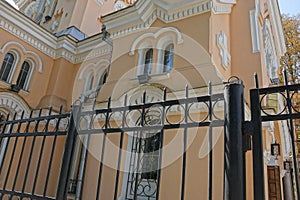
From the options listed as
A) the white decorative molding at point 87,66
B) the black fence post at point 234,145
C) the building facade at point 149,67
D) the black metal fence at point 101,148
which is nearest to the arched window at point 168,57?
the building facade at point 149,67

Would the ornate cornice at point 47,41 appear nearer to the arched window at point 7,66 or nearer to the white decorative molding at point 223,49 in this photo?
the arched window at point 7,66

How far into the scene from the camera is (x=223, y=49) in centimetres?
655

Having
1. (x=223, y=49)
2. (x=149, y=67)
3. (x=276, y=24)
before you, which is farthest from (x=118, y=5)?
(x=223, y=49)

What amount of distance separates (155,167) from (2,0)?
7.90 metres

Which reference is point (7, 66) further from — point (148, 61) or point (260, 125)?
point (260, 125)

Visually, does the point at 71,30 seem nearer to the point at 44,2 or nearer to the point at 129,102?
the point at 44,2

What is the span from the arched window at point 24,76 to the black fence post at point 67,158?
792cm

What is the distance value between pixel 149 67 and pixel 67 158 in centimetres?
486

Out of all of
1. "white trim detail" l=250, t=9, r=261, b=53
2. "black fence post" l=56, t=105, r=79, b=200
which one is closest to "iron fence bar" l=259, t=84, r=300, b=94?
"black fence post" l=56, t=105, r=79, b=200

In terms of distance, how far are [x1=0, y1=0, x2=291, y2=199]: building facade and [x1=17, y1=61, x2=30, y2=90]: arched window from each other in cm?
4

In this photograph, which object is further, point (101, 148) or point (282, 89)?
point (101, 148)

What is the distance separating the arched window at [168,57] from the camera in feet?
21.9

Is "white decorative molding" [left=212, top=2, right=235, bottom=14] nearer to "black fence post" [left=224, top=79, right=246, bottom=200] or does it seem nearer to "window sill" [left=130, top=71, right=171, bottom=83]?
"window sill" [left=130, top=71, right=171, bottom=83]

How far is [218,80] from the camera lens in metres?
5.57
